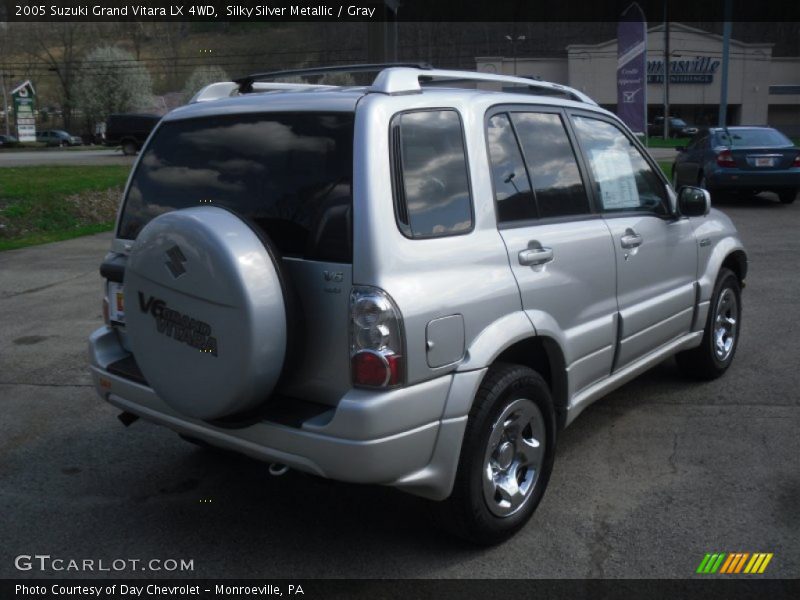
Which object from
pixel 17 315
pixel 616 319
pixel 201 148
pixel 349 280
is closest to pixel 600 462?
pixel 616 319

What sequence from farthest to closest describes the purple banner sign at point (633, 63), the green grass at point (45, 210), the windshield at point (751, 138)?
the purple banner sign at point (633, 63) < the windshield at point (751, 138) < the green grass at point (45, 210)

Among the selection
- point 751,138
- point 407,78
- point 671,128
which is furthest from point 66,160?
point 671,128

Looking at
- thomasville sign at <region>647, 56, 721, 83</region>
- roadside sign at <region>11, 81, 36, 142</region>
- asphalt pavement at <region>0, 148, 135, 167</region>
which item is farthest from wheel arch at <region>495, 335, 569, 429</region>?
thomasville sign at <region>647, 56, 721, 83</region>

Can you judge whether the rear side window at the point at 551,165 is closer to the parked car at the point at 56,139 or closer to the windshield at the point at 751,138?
the windshield at the point at 751,138

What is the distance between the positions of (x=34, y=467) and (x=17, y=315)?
13.5ft

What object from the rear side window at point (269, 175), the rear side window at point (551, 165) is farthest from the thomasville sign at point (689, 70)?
the rear side window at point (269, 175)

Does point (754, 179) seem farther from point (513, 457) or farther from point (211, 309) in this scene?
point (211, 309)

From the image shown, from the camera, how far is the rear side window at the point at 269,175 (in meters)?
3.09

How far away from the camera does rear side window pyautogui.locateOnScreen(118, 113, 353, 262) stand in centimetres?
309

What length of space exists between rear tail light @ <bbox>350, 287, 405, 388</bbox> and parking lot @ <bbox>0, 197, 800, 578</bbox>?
623 millimetres

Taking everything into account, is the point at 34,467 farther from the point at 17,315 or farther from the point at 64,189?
the point at 64,189

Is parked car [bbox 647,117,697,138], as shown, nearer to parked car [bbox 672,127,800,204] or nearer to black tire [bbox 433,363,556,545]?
parked car [bbox 672,127,800,204]

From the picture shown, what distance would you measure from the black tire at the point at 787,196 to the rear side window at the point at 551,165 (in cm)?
1351

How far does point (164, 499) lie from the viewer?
13.1ft
